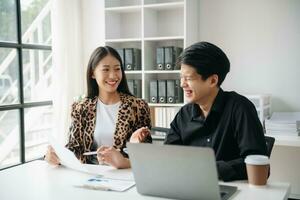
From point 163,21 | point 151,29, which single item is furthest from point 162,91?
point 163,21

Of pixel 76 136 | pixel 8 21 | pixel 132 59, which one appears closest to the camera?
pixel 76 136

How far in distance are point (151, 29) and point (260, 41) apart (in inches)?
40.8

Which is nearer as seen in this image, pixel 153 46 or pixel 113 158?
pixel 113 158

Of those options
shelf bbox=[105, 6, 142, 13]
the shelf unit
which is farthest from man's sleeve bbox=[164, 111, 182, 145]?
shelf bbox=[105, 6, 142, 13]

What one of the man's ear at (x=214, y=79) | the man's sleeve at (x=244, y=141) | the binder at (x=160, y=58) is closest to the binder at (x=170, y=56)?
the binder at (x=160, y=58)

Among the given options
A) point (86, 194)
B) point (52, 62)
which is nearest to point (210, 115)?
point (86, 194)

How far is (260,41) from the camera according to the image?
3.50 meters

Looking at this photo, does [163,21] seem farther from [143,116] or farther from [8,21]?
[143,116]

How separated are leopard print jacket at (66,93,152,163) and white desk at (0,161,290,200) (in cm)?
38

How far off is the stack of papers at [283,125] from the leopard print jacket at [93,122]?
1.27 metres

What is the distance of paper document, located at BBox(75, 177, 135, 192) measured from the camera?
1515mm

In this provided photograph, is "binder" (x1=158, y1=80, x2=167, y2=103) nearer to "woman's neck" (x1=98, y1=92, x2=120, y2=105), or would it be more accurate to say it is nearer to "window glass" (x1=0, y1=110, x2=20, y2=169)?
"woman's neck" (x1=98, y1=92, x2=120, y2=105)

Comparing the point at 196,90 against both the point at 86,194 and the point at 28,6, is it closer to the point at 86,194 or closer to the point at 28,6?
the point at 86,194

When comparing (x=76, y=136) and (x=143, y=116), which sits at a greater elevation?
(x=143, y=116)
